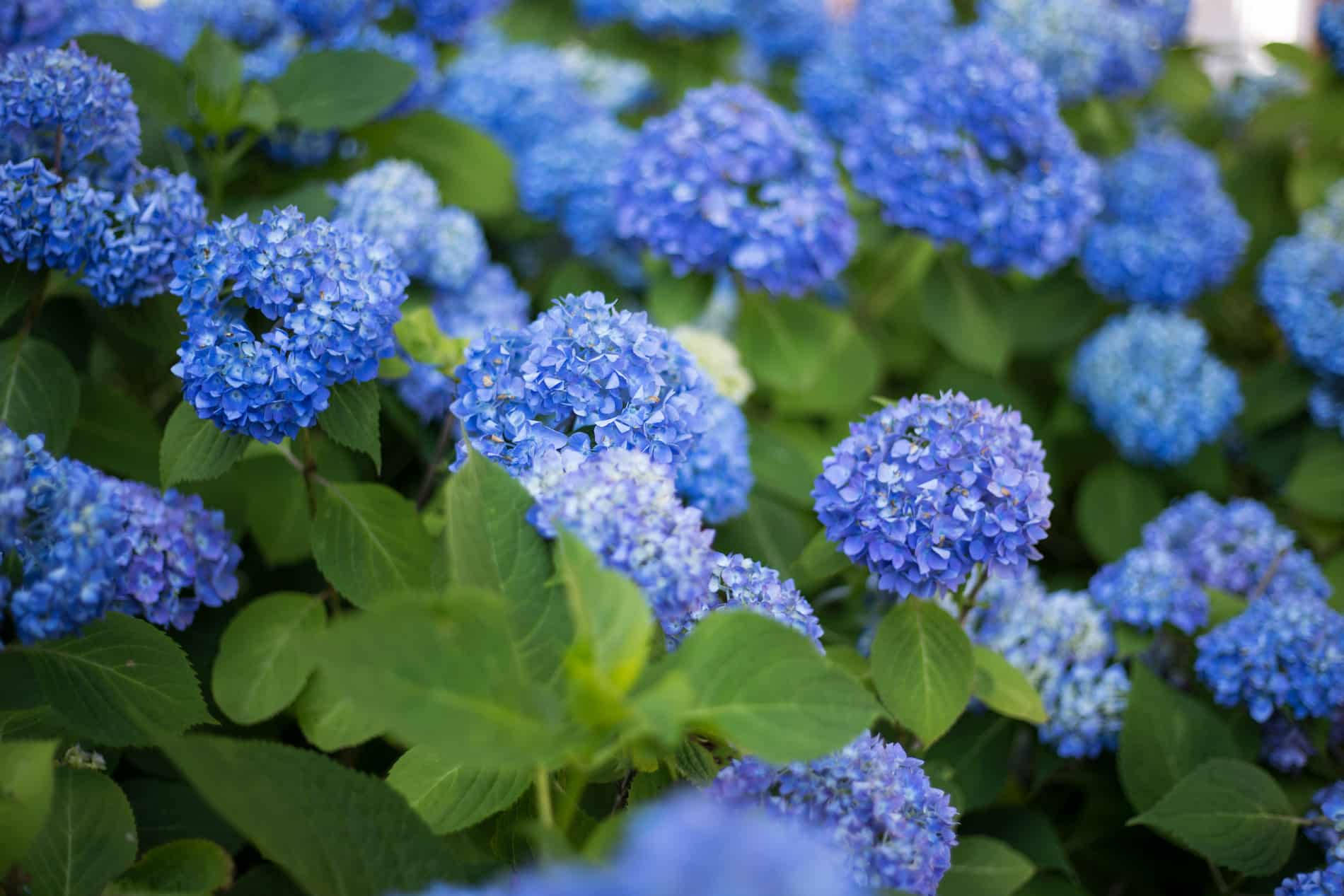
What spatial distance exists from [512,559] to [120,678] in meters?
0.46

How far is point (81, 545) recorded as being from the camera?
98 cm

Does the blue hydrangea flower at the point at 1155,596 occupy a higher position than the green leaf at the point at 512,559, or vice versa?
the green leaf at the point at 512,559

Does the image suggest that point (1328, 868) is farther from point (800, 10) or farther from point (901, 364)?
point (800, 10)

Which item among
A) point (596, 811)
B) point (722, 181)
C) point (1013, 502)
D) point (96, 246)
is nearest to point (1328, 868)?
point (1013, 502)

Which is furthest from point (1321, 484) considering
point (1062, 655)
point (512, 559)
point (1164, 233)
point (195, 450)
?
point (195, 450)

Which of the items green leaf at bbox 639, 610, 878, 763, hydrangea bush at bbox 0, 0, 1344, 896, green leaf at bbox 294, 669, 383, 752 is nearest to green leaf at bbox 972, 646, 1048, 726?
hydrangea bush at bbox 0, 0, 1344, 896

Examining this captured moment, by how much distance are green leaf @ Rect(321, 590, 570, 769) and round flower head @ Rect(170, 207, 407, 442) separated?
1.47ft

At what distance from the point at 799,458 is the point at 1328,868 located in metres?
0.85

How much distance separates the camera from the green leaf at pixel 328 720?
45.7 inches

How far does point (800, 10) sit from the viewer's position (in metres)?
2.61

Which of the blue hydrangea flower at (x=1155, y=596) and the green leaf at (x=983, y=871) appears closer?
the green leaf at (x=983, y=871)

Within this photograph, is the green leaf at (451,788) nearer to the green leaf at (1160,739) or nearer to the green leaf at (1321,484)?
the green leaf at (1160,739)

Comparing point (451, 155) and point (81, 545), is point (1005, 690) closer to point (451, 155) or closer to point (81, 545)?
point (81, 545)

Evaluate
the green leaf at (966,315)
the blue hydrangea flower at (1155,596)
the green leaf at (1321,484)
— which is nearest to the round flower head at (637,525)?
the blue hydrangea flower at (1155,596)
